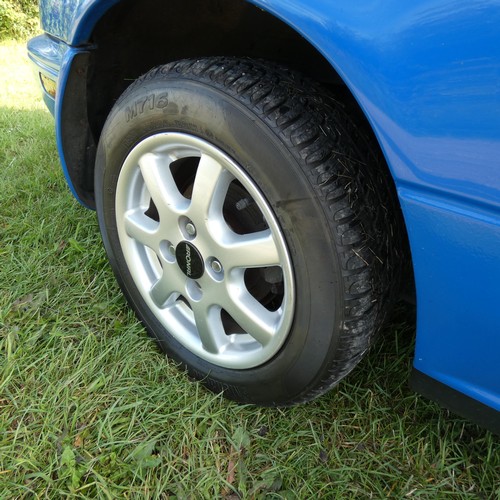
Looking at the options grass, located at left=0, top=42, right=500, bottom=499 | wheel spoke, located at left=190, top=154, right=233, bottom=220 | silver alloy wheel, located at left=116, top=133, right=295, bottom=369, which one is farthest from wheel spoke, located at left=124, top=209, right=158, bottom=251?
grass, located at left=0, top=42, right=500, bottom=499

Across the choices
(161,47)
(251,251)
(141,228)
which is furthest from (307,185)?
(161,47)

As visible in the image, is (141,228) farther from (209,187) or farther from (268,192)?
(268,192)

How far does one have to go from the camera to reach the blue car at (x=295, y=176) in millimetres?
866

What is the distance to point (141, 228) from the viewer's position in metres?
1.53

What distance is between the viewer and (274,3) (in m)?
1.01

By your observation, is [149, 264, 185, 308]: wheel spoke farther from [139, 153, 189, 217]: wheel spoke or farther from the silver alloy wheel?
[139, 153, 189, 217]: wheel spoke

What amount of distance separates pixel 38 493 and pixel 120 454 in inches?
8.5

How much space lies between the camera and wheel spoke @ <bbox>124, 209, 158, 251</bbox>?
1.51 metres

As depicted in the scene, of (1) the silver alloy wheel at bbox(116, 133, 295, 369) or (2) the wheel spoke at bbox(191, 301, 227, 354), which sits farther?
(2) the wheel spoke at bbox(191, 301, 227, 354)

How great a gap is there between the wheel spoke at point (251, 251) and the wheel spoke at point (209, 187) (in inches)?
3.8

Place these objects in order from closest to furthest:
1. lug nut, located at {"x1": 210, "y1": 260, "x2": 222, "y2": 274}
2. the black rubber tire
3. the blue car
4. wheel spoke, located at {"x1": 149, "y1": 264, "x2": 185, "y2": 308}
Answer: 1. the blue car
2. the black rubber tire
3. lug nut, located at {"x1": 210, "y1": 260, "x2": 222, "y2": 274}
4. wheel spoke, located at {"x1": 149, "y1": 264, "x2": 185, "y2": 308}

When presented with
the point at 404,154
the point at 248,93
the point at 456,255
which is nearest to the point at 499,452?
the point at 456,255

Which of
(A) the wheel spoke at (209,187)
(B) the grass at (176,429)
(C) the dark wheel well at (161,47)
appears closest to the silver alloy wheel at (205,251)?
(A) the wheel spoke at (209,187)

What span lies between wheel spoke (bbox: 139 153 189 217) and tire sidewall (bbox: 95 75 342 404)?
2.6 inches
